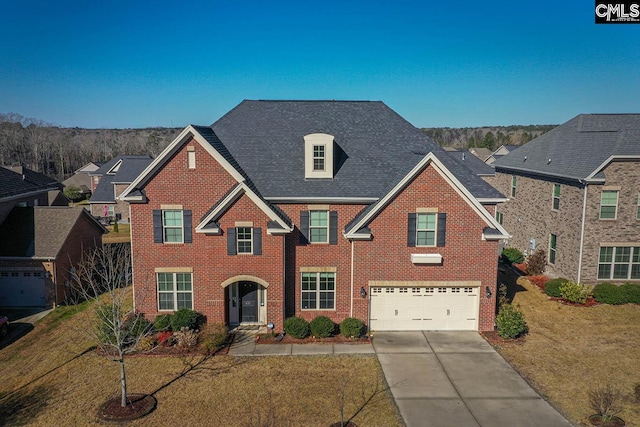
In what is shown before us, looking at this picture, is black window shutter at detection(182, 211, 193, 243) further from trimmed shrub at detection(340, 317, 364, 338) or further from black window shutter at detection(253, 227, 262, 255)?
trimmed shrub at detection(340, 317, 364, 338)

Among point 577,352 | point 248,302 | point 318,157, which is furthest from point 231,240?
point 577,352

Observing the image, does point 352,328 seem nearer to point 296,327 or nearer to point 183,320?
point 296,327

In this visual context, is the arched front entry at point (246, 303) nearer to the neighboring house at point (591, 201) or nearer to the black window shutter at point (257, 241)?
the black window shutter at point (257, 241)

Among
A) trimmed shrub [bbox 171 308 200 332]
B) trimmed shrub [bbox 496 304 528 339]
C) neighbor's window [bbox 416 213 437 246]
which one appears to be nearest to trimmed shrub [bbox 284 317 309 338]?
trimmed shrub [bbox 171 308 200 332]

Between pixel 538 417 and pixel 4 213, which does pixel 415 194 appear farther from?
pixel 4 213

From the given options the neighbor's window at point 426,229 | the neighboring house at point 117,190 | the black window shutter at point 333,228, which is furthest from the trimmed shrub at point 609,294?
the neighboring house at point 117,190

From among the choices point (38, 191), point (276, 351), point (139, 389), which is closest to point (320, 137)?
point (276, 351)
